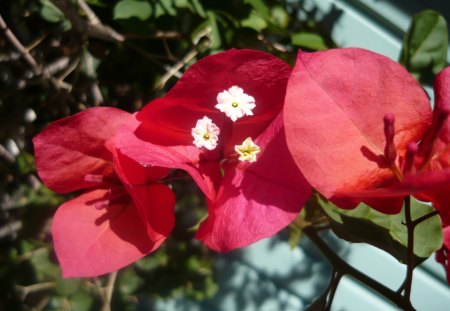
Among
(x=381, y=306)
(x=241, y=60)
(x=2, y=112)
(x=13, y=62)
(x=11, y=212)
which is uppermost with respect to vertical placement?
(x=241, y=60)

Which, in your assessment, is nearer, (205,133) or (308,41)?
(205,133)

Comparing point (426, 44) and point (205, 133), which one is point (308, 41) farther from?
point (205, 133)

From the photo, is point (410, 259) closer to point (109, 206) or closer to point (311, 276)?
point (109, 206)

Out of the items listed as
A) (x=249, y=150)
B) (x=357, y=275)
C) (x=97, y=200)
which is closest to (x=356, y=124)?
(x=249, y=150)

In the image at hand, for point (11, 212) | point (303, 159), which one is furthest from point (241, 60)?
point (11, 212)

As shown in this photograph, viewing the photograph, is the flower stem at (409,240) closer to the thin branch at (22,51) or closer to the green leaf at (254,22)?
the green leaf at (254,22)

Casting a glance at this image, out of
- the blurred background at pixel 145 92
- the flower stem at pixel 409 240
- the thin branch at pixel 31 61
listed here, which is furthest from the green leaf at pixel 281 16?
→ the flower stem at pixel 409 240
